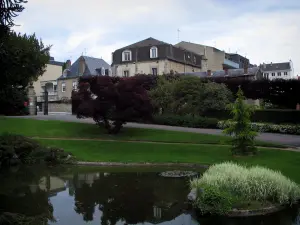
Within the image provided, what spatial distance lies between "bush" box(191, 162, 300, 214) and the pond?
1.64 ft

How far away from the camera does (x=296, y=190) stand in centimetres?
946

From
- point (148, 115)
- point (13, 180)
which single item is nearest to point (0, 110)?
point (148, 115)

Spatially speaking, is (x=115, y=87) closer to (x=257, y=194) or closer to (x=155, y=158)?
(x=155, y=158)

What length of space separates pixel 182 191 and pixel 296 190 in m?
3.21

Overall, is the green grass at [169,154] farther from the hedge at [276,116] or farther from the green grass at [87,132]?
the hedge at [276,116]

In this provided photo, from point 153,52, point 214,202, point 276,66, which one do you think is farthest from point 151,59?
point 276,66

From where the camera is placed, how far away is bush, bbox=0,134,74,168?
17.0 meters

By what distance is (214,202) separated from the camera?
849 cm

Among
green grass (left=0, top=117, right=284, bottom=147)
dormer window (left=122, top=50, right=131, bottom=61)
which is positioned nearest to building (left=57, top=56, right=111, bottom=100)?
dormer window (left=122, top=50, right=131, bottom=61)

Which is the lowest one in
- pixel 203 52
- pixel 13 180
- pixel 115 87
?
pixel 13 180

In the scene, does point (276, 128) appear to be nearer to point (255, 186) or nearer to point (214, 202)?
point (255, 186)

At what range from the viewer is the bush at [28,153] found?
17016 millimetres

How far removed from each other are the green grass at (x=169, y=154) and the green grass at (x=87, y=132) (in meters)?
2.48

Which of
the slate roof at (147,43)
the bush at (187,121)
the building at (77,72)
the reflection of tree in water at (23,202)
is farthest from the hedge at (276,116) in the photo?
the building at (77,72)
